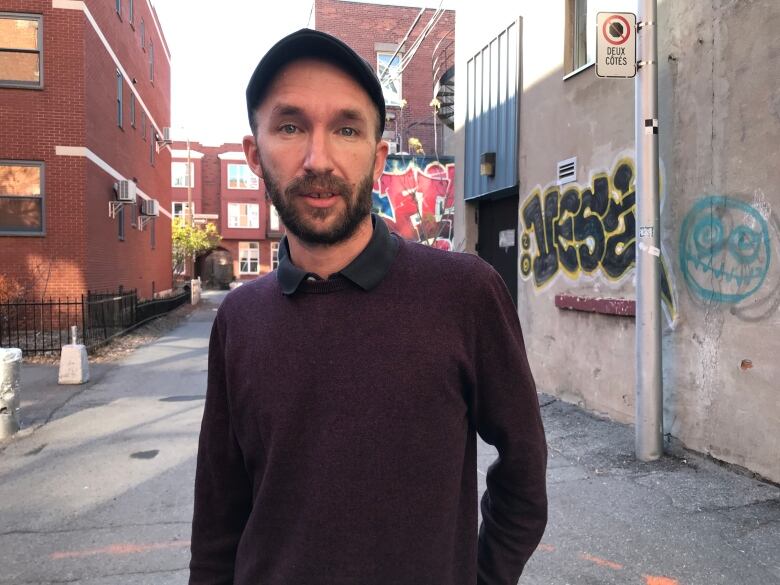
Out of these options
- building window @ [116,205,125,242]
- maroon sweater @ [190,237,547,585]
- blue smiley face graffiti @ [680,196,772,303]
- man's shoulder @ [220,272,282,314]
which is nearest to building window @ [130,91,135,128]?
building window @ [116,205,125,242]

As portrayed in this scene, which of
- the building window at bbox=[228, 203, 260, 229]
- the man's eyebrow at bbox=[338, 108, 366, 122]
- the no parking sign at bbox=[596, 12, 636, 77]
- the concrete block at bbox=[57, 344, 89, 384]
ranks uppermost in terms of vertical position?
the building window at bbox=[228, 203, 260, 229]

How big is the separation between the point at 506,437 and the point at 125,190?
17.7 metres

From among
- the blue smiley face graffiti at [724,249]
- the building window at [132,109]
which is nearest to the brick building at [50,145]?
the building window at [132,109]

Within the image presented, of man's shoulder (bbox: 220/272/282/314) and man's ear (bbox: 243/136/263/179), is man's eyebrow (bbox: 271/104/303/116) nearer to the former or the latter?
man's ear (bbox: 243/136/263/179)

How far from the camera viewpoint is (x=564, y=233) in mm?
7062

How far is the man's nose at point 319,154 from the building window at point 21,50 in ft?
51.1

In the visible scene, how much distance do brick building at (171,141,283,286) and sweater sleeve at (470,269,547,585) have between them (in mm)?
45934

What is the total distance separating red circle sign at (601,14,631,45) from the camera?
4996mm

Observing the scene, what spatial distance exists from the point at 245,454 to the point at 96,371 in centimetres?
972

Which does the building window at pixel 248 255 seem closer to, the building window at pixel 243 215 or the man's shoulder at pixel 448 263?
the building window at pixel 243 215

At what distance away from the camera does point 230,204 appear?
46844mm

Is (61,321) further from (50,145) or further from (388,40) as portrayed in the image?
(388,40)

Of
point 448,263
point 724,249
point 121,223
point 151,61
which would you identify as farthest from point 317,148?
point 151,61

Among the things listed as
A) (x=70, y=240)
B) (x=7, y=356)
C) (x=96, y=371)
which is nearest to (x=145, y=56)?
(x=70, y=240)
